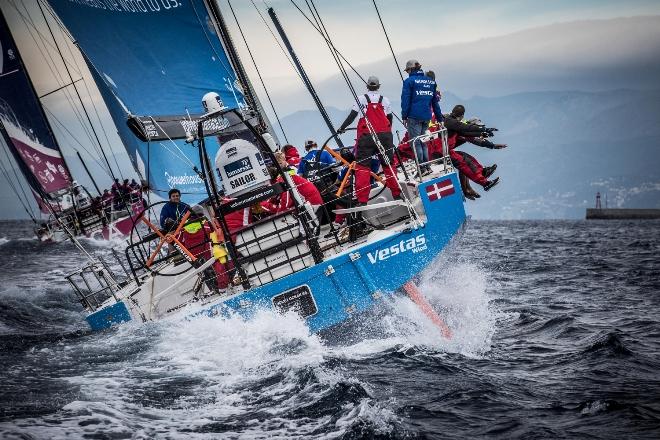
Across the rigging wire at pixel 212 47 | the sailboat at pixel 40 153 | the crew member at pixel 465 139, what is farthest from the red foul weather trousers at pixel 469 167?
the sailboat at pixel 40 153

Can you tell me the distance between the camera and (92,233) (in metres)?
22.2

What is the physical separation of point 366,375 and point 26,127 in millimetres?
23061

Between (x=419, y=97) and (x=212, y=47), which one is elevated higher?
(x=212, y=47)

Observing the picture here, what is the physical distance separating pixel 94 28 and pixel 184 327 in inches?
283

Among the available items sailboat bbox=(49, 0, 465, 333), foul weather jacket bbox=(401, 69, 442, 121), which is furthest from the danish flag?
foul weather jacket bbox=(401, 69, 442, 121)

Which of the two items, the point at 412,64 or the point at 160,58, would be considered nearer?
the point at 412,64

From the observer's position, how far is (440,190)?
6781mm

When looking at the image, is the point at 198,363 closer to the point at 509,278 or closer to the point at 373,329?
the point at 373,329

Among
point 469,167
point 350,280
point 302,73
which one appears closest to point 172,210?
point 350,280

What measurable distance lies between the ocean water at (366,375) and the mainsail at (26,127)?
16643 millimetres

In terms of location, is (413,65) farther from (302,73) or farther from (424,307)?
(302,73)

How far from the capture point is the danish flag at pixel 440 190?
22.1 feet

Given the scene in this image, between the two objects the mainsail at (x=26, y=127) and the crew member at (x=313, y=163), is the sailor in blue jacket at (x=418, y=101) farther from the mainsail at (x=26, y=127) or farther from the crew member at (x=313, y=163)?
the mainsail at (x=26, y=127)

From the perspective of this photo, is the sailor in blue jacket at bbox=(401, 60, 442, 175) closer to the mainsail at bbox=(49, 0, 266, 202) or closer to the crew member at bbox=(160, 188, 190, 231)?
the mainsail at bbox=(49, 0, 266, 202)
